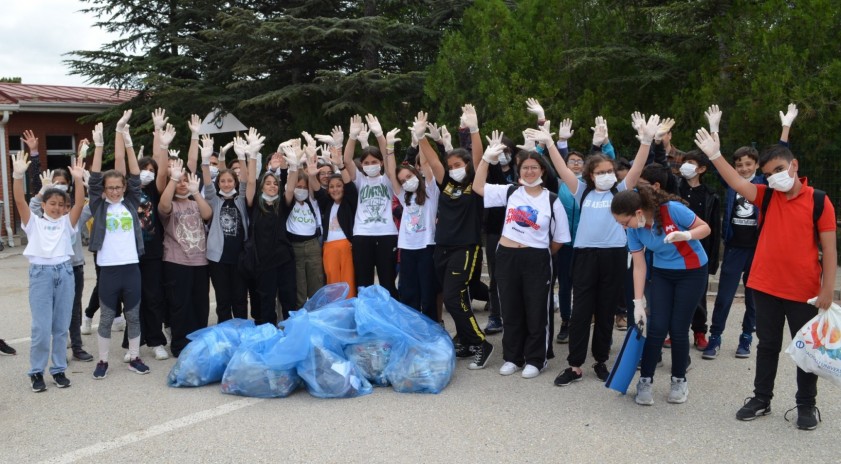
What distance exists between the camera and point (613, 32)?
38.7 feet

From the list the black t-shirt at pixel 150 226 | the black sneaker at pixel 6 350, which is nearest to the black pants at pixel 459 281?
the black t-shirt at pixel 150 226

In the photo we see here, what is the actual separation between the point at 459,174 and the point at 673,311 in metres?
2.04

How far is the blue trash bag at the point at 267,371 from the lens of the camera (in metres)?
4.98

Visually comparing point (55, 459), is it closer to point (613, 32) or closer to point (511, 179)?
point (511, 179)

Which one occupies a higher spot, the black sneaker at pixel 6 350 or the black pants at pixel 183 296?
the black pants at pixel 183 296

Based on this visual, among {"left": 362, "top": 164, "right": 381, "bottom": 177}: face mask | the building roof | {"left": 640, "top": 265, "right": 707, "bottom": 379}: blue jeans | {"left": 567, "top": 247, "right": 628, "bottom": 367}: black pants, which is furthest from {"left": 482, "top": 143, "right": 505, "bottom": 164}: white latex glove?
the building roof

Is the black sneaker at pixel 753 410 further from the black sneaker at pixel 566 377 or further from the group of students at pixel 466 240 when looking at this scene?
the black sneaker at pixel 566 377

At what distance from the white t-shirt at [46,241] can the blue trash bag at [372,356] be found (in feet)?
7.72

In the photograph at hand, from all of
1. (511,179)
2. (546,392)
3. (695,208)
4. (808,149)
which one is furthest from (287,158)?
(808,149)

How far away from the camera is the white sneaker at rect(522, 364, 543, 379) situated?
5.41 metres

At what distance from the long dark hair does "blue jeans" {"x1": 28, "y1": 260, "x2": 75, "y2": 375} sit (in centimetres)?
419

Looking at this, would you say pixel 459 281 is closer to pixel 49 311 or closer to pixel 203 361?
pixel 203 361

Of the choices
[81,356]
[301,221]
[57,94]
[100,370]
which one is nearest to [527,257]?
[301,221]

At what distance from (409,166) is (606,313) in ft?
7.13
